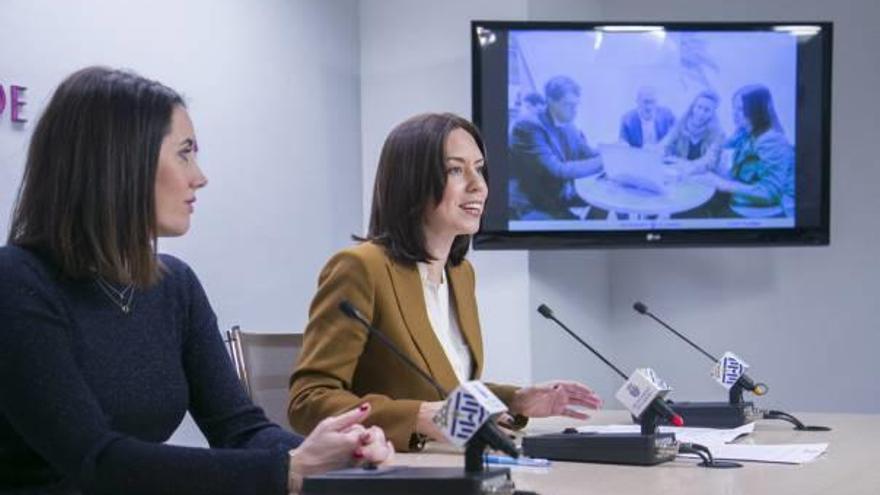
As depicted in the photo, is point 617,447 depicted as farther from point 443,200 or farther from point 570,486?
point 443,200

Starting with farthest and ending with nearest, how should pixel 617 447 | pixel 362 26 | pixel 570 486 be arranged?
pixel 362 26
pixel 617 447
pixel 570 486

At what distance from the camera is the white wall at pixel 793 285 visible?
4973 millimetres

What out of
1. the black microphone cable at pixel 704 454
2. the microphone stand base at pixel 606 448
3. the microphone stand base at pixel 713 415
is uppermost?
the microphone stand base at pixel 606 448

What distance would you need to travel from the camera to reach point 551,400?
2.79m

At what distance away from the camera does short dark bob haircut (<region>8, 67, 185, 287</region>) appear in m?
1.98

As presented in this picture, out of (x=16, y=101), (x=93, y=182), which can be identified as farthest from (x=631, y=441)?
(x=16, y=101)

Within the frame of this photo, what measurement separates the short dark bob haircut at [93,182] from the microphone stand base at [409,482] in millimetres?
563

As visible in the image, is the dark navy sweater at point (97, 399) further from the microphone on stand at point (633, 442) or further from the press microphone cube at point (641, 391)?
the press microphone cube at point (641, 391)

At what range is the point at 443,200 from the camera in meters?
2.91

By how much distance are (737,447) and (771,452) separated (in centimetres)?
9

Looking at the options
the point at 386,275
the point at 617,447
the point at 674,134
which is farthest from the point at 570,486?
the point at 674,134

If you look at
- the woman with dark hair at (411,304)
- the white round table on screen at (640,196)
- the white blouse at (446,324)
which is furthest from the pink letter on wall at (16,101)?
the white round table on screen at (640,196)

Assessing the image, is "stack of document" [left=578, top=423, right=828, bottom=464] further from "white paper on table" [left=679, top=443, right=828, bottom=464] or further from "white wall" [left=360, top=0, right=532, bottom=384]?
"white wall" [left=360, top=0, right=532, bottom=384]

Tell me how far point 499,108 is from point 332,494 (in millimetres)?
3037
